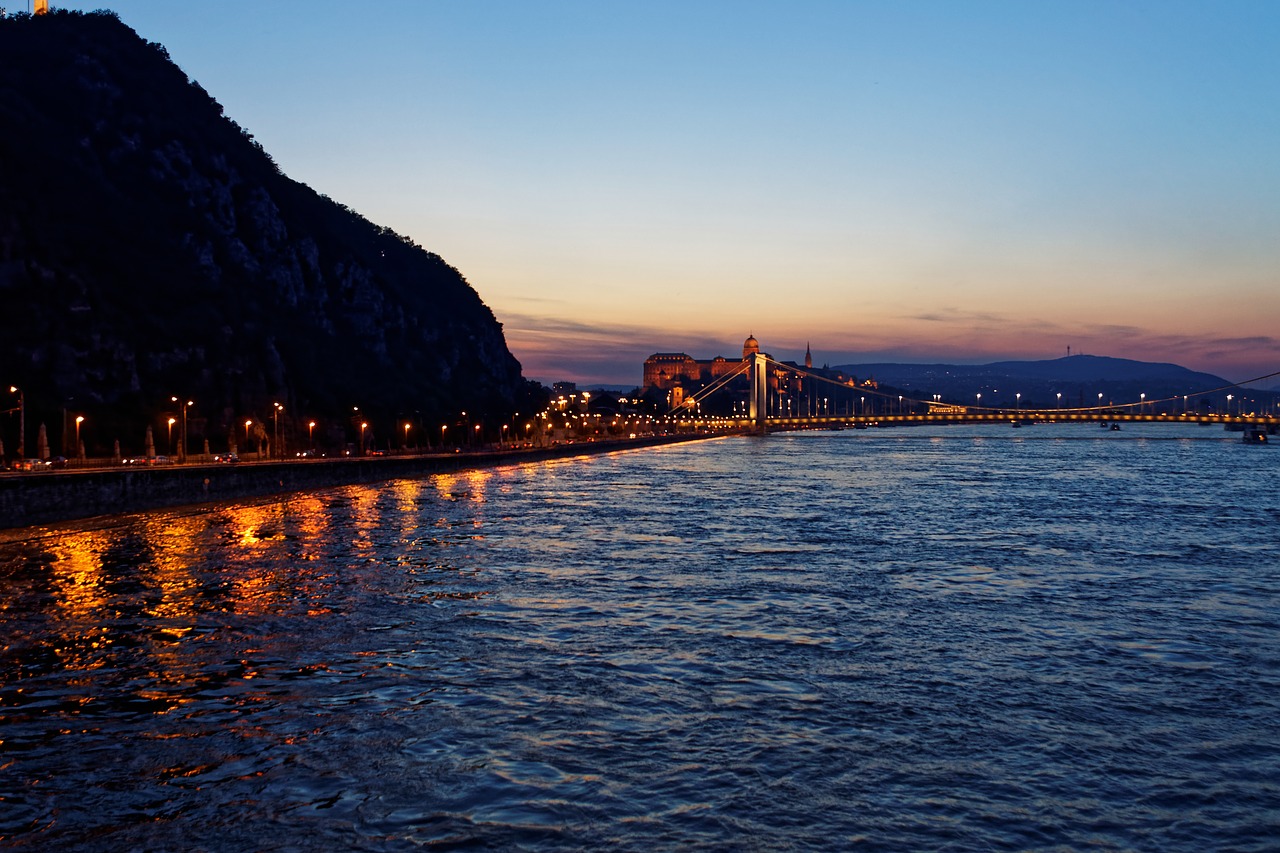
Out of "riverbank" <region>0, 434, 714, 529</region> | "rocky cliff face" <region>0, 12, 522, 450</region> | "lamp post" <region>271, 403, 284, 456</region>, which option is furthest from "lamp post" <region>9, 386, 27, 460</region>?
"lamp post" <region>271, 403, 284, 456</region>

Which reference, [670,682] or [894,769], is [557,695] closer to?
[670,682]

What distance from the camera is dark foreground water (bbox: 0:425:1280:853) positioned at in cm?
1176

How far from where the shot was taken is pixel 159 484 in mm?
54094

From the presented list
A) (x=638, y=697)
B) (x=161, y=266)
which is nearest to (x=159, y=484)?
(x=638, y=697)

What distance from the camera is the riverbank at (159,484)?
4409 cm

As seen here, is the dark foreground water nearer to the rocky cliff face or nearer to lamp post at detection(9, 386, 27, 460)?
lamp post at detection(9, 386, 27, 460)

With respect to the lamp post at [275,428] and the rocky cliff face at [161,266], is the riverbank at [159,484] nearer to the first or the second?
the lamp post at [275,428]

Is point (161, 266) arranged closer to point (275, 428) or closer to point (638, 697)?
point (275, 428)

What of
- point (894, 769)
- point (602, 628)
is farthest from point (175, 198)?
point (894, 769)

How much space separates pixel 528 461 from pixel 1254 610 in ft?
343

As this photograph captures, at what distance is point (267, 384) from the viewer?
10588cm

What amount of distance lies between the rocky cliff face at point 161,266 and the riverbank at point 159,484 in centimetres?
2092

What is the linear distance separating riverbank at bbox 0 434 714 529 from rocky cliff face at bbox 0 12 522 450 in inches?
824

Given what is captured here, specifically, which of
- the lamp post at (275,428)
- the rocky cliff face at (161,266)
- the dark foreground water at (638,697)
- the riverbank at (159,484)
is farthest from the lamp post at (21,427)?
the lamp post at (275,428)
